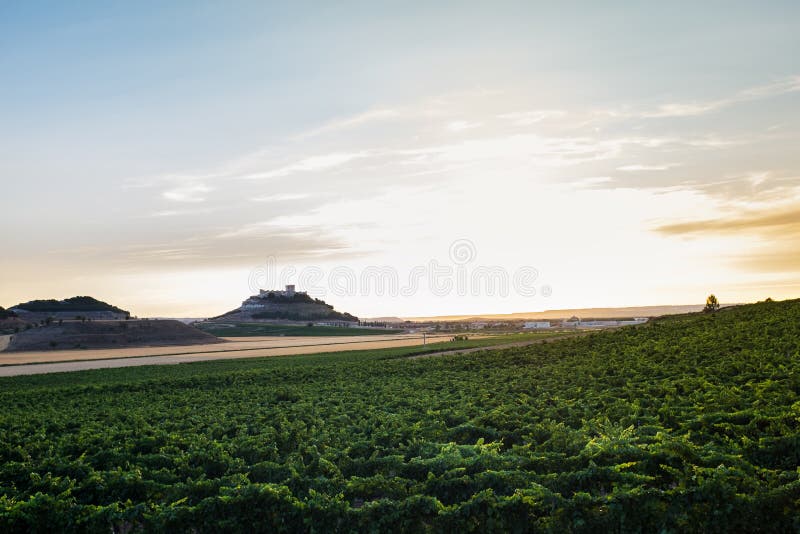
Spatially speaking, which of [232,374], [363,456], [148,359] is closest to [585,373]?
[363,456]

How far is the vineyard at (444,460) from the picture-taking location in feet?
41.4

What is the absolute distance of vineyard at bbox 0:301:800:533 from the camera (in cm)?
1261

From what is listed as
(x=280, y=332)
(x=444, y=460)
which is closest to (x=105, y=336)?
(x=280, y=332)

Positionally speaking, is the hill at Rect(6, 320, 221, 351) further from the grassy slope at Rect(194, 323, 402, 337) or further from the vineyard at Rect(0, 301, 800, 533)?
the vineyard at Rect(0, 301, 800, 533)

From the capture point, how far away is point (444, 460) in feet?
50.7

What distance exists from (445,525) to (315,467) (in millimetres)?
5142

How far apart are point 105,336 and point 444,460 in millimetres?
131700

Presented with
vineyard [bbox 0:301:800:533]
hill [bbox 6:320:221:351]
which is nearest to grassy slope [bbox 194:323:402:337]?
hill [bbox 6:320:221:351]

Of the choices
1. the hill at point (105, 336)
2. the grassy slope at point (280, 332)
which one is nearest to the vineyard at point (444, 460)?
the hill at point (105, 336)

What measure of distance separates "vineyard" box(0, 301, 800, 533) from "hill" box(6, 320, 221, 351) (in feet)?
338

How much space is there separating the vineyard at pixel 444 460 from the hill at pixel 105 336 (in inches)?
4061

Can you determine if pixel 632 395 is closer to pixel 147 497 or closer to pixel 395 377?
pixel 147 497

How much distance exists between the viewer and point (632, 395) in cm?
2522

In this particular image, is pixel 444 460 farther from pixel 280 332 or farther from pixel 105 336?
pixel 280 332
